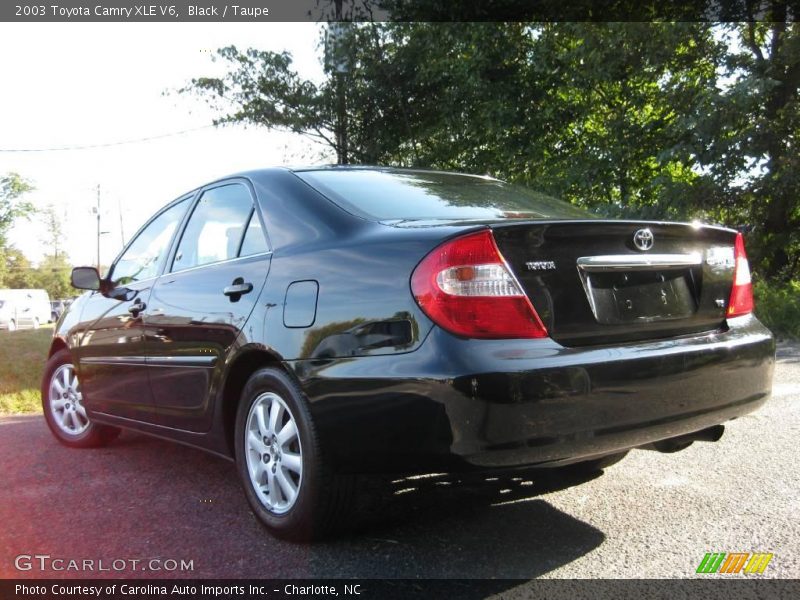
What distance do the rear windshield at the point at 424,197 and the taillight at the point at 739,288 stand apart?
633 millimetres

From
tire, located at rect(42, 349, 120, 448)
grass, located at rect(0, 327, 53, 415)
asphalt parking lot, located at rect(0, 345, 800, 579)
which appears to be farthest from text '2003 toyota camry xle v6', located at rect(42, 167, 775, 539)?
grass, located at rect(0, 327, 53, 415)

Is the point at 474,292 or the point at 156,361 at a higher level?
the point at 474,292

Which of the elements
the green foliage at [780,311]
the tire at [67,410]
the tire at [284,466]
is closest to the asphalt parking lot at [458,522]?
the tire at [284,466]

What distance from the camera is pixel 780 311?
984cm

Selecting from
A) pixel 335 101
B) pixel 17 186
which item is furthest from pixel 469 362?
pixel 17 186

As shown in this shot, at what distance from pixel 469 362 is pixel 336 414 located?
549mm

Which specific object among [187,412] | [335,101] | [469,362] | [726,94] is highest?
[335,101]

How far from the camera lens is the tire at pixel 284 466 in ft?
8.46

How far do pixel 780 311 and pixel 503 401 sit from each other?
9.01 m

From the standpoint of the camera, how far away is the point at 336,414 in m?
2.51

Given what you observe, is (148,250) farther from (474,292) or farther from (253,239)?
(474,292)

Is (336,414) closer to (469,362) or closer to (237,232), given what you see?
(469,362)

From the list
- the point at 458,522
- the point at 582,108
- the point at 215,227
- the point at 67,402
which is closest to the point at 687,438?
the point at 458,522

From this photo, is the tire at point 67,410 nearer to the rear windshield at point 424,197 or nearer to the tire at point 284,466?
the tire at point 284,466
